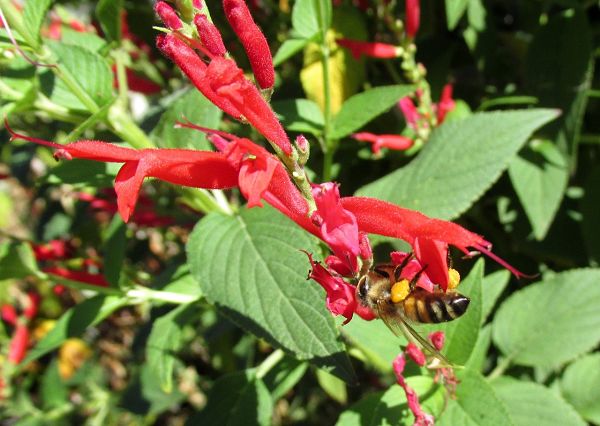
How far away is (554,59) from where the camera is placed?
1.49 meters

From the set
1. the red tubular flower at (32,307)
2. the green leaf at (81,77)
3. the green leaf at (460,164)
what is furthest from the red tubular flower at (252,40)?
the red tubular flower at (32,307)

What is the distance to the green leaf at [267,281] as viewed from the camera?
0.90 meters

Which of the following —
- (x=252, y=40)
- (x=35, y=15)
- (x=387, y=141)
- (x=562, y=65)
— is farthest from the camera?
(x=562, y=65)

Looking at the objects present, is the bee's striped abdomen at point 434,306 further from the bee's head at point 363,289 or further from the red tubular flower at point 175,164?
the red tubular flower at point 175,164

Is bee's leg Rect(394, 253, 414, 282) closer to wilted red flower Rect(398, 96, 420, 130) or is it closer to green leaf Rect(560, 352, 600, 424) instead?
wilted red flower Rect(398, 96, 420, 130)

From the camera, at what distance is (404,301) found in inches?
33.0

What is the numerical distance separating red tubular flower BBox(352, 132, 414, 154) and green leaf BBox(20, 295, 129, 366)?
0.60m

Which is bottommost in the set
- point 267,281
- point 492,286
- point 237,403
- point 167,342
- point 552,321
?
point 237,403

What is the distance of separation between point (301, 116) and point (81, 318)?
594mm

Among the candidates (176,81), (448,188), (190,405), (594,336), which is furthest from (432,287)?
(190,405)

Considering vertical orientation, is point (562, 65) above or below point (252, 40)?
below

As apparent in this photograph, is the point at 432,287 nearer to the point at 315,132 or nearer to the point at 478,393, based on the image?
the point at 478,393

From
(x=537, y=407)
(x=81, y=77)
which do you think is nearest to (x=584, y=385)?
(x=537, y=407)

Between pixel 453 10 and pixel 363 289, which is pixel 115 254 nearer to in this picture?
pixel 363 289
